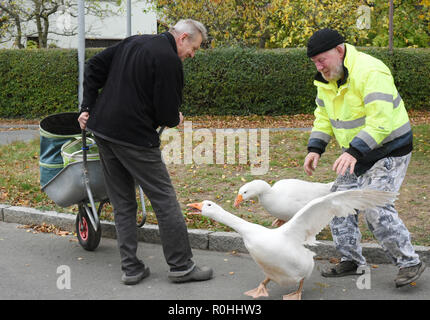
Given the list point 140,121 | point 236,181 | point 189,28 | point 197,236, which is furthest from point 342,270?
point 236,181

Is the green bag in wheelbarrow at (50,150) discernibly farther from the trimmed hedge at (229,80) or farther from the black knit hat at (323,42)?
the trimmed hedge at (229,80)

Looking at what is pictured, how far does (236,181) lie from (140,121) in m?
3.52

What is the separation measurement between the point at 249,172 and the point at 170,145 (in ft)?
9.56

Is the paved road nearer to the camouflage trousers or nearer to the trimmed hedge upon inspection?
the camouflage trousers

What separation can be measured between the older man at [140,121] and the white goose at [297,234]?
0.73 metres

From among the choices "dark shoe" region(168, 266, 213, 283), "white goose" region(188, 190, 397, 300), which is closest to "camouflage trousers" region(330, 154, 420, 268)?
"white goose" region(188, 190, 397, 300)

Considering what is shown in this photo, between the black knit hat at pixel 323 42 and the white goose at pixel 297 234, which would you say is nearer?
the white goose at pixel 297 234

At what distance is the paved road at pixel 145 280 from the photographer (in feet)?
14.3

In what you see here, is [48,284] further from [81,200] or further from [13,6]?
[13,6]

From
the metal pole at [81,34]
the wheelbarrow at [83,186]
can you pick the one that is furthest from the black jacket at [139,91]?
the metal pole at [81,34]

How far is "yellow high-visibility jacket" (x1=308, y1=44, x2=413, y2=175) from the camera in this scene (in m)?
4.01

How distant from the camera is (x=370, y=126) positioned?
159 inches

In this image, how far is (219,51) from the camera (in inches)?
656

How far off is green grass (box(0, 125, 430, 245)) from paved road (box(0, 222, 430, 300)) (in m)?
0.71
